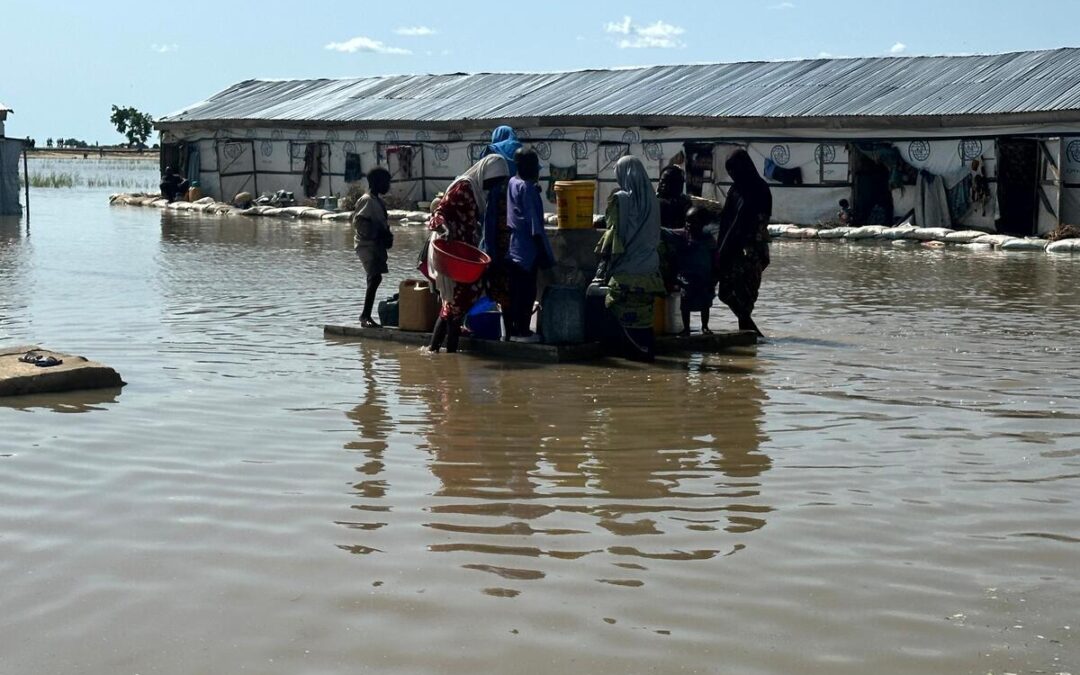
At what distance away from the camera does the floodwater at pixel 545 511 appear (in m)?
3.76

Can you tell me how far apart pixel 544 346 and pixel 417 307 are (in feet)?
4.31

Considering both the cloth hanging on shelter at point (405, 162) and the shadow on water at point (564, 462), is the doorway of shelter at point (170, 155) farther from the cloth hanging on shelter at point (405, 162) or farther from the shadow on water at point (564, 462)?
the shadow on water at point (564, 462)

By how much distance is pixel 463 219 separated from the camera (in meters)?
9.11

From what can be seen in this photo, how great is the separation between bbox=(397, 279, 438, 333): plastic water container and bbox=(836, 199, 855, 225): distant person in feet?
44.7

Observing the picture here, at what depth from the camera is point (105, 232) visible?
2353 cm

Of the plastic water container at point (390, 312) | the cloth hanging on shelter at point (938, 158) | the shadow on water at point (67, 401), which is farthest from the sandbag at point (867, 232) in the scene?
the shadow on water at point (67, 401)

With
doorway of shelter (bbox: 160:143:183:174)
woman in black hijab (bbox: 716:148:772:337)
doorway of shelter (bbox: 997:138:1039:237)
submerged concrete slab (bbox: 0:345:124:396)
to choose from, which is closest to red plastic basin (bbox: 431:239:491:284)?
woman in black hijab (bbox: 716:148:772:337)

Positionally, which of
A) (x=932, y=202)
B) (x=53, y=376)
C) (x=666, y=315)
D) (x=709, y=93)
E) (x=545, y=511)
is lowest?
(x=545, y=511)

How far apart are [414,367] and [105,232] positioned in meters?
16.3

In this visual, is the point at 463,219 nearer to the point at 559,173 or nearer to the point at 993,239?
the point at 993,239

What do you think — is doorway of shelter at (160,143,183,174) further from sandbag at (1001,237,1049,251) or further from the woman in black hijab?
the woman in black hijab

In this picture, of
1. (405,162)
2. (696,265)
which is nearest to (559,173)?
(405,162)

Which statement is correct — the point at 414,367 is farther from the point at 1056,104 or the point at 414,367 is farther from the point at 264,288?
the point at 1056,104

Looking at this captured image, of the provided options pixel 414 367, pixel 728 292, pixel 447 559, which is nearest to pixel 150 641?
pixel 447 559
